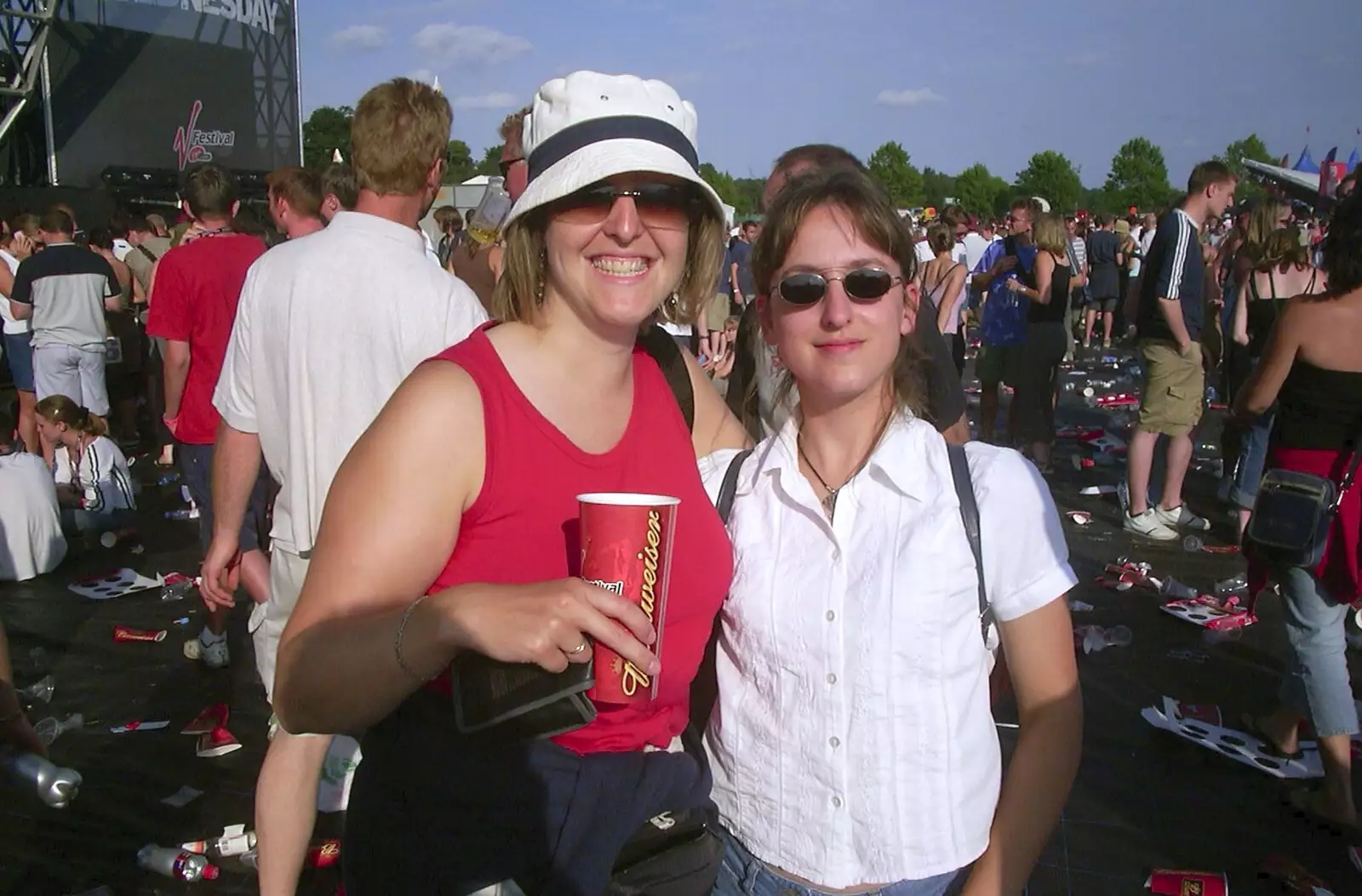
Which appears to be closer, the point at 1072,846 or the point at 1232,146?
the point at 1072,846

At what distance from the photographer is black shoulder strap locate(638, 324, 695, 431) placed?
6.89 feet

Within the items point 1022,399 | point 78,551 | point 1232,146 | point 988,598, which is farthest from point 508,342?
point 1232,146

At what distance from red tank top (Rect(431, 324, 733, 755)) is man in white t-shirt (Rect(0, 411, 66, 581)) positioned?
240 inches

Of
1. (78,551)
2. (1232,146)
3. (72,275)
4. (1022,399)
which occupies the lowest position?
(78,551)

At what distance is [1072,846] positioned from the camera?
3.71 meters

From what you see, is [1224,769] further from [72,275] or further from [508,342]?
[72,275]

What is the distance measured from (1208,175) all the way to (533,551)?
23.3 ft

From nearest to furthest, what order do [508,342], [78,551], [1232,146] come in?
1. [508,342]
2. [78,551]
3. [1232,146]

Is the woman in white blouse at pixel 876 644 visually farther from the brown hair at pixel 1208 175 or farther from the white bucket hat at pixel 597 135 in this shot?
the brown hair at pixel 1208 175

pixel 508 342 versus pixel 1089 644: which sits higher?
pixel 508 342

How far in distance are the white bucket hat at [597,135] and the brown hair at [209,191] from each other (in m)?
3.82

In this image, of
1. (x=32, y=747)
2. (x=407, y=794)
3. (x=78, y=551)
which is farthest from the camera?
(x=78, y=551)

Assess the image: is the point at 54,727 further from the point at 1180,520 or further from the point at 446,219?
the point at 446,219

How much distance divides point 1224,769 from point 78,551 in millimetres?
7257
